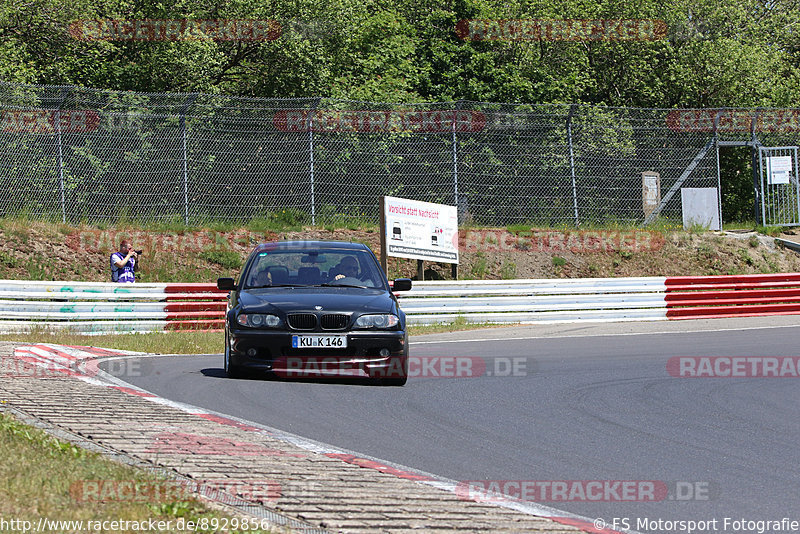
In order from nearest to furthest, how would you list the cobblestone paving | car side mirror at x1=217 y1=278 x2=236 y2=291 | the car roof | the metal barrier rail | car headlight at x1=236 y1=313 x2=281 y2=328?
1. the cobblestone paving
2. car headlight at x1=236 y1=313 x2=281 y2=328
3. car side mirror at x1=217 y1=278 x2=236 y2=291
4. the car roof
5. the metal barrier rail

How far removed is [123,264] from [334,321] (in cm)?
946

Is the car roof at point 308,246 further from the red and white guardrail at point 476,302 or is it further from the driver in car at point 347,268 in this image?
the red and white guardrail at point 476,302

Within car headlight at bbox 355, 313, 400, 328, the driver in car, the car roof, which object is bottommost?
car headlight at bbox 355, 313, 400, 328

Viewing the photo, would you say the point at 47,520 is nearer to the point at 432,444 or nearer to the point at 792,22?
the point at 432,444

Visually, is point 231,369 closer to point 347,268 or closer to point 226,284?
point 226,284

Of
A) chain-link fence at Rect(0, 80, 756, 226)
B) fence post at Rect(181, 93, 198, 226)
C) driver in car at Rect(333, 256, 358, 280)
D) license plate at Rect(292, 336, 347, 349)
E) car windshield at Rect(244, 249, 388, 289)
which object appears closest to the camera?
license plate at Rect(292, 336, 347, 349)

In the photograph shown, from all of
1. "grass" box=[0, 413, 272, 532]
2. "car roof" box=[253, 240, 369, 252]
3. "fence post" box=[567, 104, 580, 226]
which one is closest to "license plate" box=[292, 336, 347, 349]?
"car roof" box=[253, 240, 369, 252]

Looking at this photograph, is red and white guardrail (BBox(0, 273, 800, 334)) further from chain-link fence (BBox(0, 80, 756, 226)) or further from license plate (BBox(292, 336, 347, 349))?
license plate (BBox(292, 336, 347, 349))

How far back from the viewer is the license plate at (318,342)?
1057cm

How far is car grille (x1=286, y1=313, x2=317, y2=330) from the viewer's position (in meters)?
10.6

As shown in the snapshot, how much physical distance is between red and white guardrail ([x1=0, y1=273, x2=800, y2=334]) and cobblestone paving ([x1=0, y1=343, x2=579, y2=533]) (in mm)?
9358

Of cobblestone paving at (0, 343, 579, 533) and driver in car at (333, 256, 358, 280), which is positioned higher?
driver in car at (333, 256, 358, 280)

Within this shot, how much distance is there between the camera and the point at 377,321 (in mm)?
10781

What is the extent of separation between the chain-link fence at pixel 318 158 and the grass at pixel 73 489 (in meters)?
16.3
